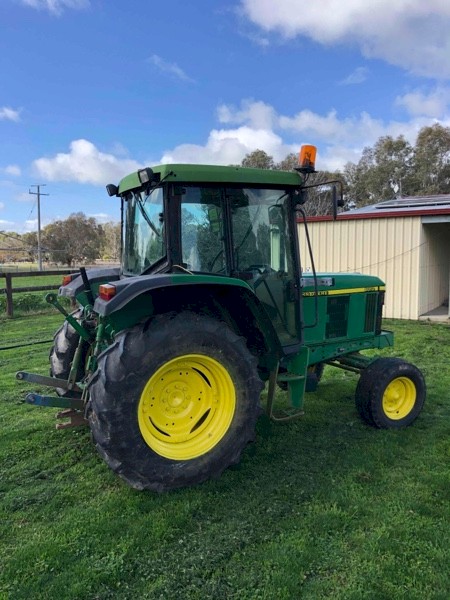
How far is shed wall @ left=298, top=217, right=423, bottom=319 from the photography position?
1127 cm

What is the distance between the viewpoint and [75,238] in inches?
2189

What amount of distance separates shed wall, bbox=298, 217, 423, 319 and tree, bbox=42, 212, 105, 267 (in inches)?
1826

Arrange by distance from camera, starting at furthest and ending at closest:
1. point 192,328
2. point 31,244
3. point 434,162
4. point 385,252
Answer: point 31,244, point 434,162, point 385,252, point 192,328

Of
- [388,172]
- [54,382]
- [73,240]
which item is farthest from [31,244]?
[54,382]

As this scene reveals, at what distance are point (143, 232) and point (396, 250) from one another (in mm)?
9176

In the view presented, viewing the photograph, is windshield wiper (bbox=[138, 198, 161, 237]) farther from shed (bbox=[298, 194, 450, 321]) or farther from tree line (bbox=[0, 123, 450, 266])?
tree line (bbox=[0, 123, 450, 266])

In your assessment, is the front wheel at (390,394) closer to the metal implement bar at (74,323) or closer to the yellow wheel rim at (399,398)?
the yellow wheel rim at (399,398)

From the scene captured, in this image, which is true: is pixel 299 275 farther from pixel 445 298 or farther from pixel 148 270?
pixel 445 298

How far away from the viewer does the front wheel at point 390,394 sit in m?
4.28

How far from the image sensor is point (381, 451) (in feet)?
12.6

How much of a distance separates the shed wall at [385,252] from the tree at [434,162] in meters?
27.7

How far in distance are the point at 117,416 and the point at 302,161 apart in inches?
91.6

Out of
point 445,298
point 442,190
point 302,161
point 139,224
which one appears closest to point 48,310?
point 139,224

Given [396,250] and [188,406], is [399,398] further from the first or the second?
[396,250]
